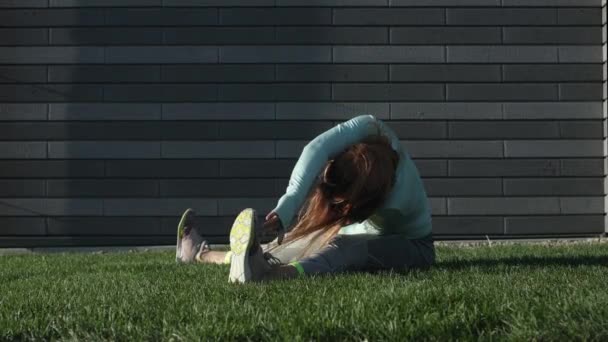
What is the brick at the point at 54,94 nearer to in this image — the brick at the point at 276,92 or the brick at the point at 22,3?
the brick at the point at 22,3

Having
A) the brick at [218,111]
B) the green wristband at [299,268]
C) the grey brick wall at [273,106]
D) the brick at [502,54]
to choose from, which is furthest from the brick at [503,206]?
the green wristband at [299,268]

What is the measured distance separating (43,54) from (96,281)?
440cm

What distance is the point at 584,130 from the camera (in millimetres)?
7953

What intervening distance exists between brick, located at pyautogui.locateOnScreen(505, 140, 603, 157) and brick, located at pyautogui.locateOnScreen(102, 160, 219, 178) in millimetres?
2750

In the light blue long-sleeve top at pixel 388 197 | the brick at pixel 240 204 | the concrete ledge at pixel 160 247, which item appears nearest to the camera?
the light blue long-sleeve top at pixel 388 197

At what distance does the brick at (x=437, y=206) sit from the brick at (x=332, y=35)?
152 centimetres

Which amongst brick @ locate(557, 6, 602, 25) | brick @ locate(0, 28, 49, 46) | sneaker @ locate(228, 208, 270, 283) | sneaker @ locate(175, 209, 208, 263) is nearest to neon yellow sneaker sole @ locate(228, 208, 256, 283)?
sneaker @ locate(228, 208, 270, 283)

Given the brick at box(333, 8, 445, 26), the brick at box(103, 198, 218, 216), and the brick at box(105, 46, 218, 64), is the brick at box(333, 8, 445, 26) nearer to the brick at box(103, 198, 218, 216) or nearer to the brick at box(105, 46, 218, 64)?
the brick at box(105, 46, 218, 64)

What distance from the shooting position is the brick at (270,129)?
7.94 metres

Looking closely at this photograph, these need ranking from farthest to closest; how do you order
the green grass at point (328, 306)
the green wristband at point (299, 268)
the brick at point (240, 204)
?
the brick at point (240, 204), the green wristband at point (299, 268), the green grass at point (328, 306)

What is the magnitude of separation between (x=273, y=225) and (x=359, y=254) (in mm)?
735

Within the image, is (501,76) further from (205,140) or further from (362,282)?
(362,282)

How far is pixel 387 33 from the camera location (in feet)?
26.4

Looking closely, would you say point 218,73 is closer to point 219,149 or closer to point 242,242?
point 219,149
